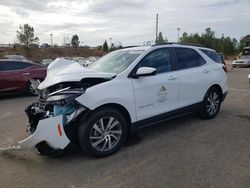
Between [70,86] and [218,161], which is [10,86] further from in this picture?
[218,161]

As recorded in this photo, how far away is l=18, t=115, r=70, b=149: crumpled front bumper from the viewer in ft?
11.2

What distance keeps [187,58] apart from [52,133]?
3111 millimetres

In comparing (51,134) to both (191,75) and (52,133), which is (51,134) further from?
(191,75)

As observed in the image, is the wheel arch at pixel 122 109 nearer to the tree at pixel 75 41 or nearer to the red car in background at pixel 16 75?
the red car in background at pixel 16 75

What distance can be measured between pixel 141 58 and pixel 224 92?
272 centimetres

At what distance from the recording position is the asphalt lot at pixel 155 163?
313 centimetres

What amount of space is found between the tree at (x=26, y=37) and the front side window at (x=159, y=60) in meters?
47.7

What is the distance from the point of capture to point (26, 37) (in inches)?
1868

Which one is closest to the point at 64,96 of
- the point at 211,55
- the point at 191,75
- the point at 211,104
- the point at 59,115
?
the point at 59,115

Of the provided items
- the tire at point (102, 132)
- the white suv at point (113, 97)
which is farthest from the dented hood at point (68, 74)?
the tire at point (102, 132)

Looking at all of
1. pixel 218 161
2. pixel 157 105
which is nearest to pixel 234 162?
pixel 218 161

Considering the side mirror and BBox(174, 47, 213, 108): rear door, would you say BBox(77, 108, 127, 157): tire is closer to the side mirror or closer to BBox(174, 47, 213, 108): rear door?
the side mirror

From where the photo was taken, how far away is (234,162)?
3.54 metres

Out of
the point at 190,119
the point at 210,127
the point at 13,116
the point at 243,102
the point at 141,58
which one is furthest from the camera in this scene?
the point at 243,102
